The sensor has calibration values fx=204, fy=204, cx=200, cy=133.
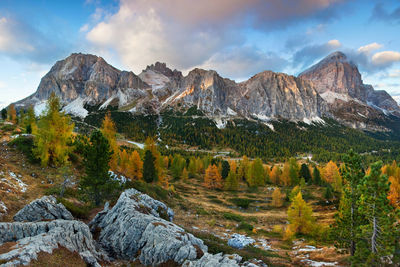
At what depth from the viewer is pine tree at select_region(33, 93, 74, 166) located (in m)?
35.9

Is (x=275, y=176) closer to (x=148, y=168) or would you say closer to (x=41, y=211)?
(x=148, y=168)

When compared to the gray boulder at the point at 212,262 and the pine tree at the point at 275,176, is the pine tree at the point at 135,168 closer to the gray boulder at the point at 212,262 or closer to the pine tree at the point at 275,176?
the gray boulder at the point at 212,262

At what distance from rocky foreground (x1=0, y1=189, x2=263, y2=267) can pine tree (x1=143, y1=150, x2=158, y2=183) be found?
35215 millimetres

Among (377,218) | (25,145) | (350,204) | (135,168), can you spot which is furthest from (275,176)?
(25,145)

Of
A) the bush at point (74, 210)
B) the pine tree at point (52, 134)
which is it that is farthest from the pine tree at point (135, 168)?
the bush at point (74, 210)

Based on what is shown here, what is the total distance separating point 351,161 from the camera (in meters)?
21.1

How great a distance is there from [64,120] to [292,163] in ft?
323

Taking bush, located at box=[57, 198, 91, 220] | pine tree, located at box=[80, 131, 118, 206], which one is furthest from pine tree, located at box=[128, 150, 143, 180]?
bush, located at box=[57, 198, 91, 220]

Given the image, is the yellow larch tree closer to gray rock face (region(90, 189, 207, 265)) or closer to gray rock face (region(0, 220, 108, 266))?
gray rock face (region(90, 189, 207, 265))

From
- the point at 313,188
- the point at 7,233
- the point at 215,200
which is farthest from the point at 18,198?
the point at 313,188

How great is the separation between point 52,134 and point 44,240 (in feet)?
90.1

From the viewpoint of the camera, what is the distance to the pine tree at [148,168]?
57688 mm

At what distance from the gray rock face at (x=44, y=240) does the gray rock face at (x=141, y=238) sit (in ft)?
5.62

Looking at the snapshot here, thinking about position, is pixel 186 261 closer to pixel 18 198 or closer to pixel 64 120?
pixel 18 198
